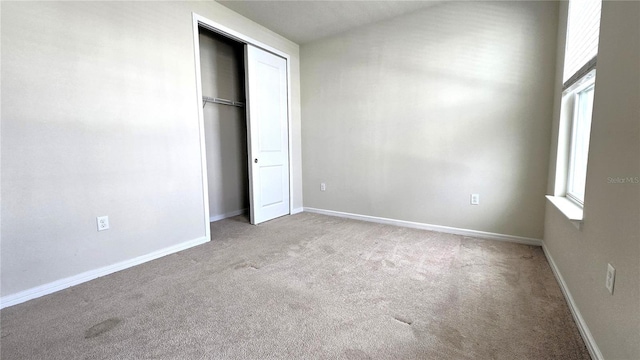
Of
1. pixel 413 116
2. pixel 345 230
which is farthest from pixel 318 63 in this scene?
pixel 345 230

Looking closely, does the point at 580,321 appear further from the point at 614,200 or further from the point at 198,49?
the point at 198,49

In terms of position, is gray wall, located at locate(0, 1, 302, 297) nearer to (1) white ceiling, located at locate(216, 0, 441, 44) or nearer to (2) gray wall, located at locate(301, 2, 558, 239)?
(1) white ceiling, located at locate(216, 0, 441, 44)

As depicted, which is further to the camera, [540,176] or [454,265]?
[540,176]

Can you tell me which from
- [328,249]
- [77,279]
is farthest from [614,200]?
[77,279]

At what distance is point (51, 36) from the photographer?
190 cm

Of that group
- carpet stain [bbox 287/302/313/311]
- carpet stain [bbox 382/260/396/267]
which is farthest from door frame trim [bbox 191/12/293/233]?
carpet stain [bbox 382/260/396/267]

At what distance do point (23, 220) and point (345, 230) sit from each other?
276cm

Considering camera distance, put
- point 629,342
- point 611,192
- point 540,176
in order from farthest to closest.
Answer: point 540,176 → point 611,192 → point 629,342

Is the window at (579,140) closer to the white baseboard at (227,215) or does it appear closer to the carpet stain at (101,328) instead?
the carpet stain at (101,328)

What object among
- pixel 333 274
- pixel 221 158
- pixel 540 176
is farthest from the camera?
pixel 221 158

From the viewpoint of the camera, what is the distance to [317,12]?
10.4 ft

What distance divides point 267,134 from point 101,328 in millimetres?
2658

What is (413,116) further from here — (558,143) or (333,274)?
(333,274)

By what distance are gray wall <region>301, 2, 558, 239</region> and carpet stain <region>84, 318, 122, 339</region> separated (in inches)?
113
